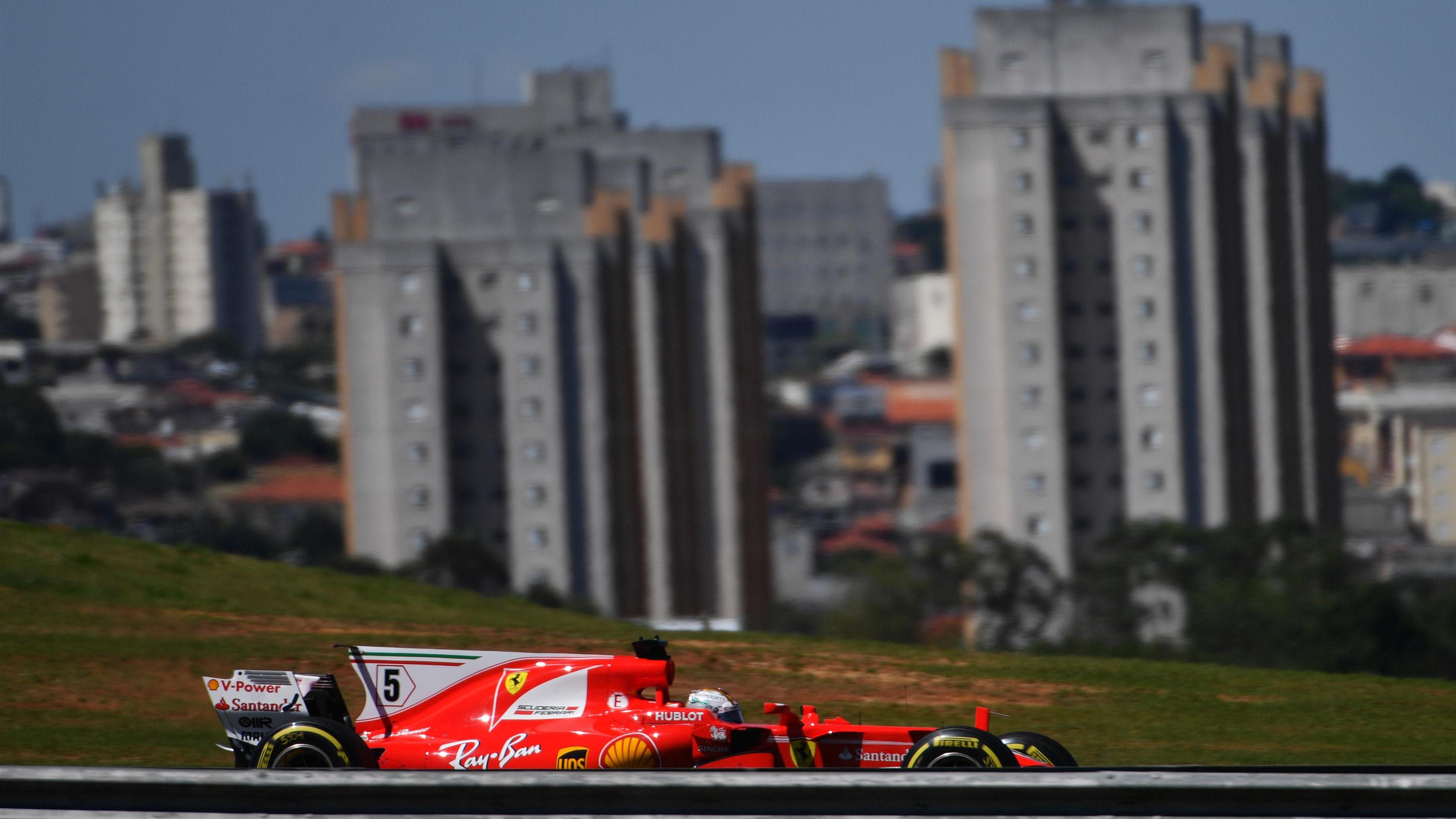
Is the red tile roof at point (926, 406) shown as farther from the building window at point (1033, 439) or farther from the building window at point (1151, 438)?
the building window at point (1151, 438)

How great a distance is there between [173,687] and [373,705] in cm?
635

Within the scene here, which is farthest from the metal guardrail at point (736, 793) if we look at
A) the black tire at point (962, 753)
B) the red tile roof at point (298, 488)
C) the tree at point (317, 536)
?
the red tile roof at point (298, 488)

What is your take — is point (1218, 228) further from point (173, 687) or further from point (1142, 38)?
point (173, 687)

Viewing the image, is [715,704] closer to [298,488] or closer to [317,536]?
[317,536]

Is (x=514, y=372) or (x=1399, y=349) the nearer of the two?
(x=514, y=372)

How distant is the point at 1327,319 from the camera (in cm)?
11925

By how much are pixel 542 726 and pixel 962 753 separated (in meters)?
3.82

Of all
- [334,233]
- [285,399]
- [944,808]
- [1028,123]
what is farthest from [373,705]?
[285,399]

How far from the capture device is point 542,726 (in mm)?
16453

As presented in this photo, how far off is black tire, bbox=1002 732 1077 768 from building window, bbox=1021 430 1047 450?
91.0 metres

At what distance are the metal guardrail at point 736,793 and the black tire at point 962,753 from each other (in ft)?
2.84

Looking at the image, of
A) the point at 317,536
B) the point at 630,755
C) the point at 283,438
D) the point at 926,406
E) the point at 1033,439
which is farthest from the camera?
the point at 926,406

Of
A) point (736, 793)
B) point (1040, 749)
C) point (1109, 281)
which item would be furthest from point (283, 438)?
point (736, 793)

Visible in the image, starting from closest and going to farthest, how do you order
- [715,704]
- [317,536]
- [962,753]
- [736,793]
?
[736,793], [962,753], [715,704], [317,536]
